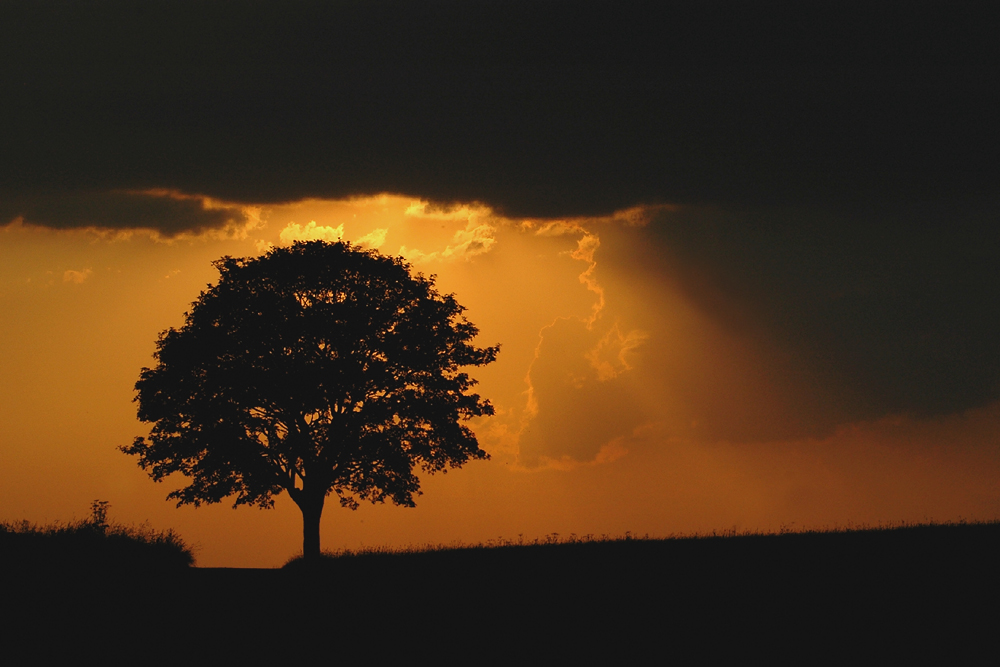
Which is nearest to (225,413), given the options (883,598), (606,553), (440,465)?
(440,465)

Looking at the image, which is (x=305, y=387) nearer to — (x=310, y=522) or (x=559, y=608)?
(x=310, y=522)

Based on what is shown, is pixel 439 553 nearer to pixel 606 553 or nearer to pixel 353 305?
pixel 606 553

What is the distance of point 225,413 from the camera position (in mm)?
33594

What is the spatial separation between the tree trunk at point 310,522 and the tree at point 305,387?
0.04m

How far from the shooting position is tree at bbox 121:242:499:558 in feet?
110

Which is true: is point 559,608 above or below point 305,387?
below

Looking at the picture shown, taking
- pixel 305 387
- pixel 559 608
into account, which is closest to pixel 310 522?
pixel 305 387

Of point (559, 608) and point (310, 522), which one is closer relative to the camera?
point (559, 608)

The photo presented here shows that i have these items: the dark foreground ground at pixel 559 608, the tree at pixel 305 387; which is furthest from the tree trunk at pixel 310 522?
the dark foreground ground at pixel 559 608

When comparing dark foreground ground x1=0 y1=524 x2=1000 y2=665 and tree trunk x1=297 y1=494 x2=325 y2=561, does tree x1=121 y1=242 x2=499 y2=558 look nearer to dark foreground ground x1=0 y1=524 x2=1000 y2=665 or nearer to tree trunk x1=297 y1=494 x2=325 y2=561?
tree trunk x1=297 y1=494 x2=325 y2=561

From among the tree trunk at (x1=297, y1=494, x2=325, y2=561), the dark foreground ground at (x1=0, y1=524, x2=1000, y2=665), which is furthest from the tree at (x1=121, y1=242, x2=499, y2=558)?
the dark foreground ground at (x1=0, y1=524, x2=1000, y2=665)

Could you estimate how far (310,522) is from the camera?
3369cm

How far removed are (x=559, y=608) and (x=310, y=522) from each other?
19.0m

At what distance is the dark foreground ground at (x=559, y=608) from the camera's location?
1385cm
